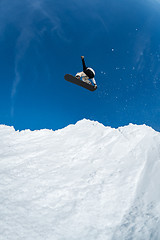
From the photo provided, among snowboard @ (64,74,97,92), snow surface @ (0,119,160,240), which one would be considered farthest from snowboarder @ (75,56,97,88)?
snow surface @ (0,119,160,240)

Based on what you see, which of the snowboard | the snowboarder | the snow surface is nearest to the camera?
the snowboarder

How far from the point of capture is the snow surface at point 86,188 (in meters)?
60.0

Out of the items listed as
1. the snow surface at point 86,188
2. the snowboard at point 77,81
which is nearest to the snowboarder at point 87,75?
the snowboard at point 77,81

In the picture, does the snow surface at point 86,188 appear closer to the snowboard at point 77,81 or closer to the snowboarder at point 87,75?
the snowboard at point 77,81

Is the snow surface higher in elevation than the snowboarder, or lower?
higher

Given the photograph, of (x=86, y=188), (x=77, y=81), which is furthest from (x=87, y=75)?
(x=86, y=188)

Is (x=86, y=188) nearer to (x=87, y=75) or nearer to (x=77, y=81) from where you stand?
(x=77, y=81)

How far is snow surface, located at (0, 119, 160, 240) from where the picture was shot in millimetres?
59959

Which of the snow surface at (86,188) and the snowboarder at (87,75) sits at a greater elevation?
the snow surface at (86,188)

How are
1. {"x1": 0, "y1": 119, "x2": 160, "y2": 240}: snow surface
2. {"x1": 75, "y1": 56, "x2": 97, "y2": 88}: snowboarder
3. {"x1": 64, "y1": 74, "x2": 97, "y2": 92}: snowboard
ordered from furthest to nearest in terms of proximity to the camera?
1. {"x1": 0, "y1": 119, "x2": 160, "y2": 240}: snow surface
2. {"x1": 64, "y1": 74, "x2": 97, "y2": 92}: snowboard
3. {"x1": 75, "y1": 56, "x2": 97, "y2": 88}: snowboarder

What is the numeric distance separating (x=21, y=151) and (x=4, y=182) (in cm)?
5076

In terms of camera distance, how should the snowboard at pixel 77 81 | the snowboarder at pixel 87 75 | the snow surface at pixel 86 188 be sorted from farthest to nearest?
the snow surface at pixel 86 188 → the snowboard at pixel 77 81 → the snowboarder at pixel 87 75

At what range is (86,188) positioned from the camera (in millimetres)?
88250

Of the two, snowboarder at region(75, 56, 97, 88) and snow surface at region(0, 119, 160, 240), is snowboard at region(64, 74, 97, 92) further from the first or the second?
snow surface at region(0, 119, 160, 240)
